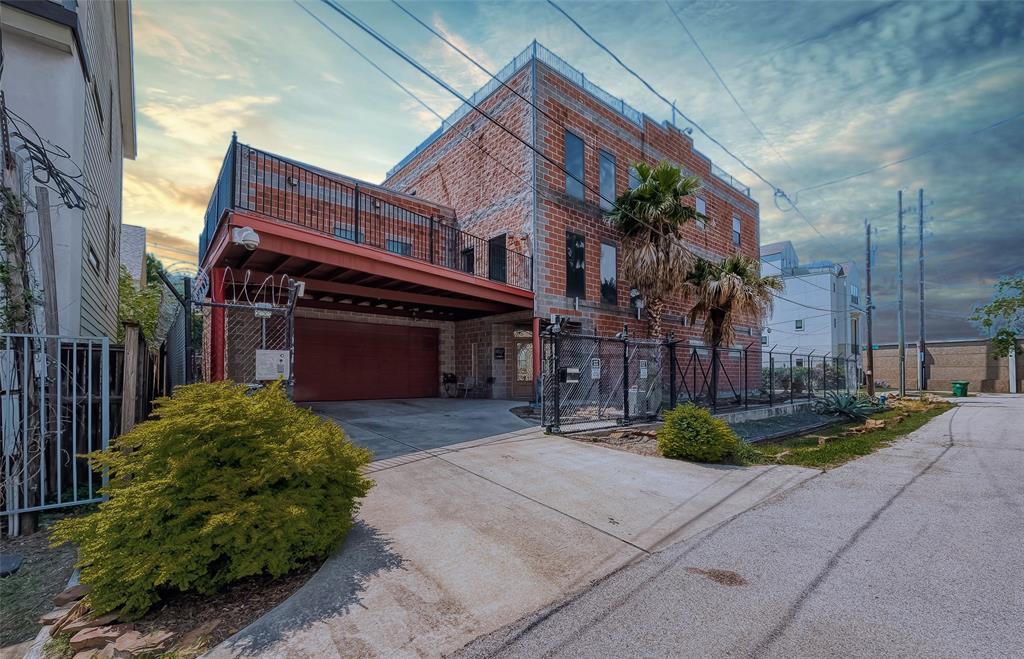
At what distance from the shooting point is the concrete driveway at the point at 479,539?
2.70m

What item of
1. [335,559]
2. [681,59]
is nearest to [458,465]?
[335,559]

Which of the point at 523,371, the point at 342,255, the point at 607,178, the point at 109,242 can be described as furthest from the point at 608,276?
the point at 109,242

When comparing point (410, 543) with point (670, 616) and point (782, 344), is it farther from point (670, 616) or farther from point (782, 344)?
point (782, 344)

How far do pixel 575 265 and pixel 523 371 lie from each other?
13.0 ft

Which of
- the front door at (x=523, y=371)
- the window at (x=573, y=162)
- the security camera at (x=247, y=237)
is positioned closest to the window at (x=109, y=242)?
the security camera at (x=247, y=237)

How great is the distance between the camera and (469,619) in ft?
9.32

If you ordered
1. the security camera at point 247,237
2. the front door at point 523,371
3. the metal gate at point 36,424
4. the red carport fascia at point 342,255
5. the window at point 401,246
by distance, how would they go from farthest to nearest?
the front door at point 523,371, the window at point 401,246, the red carport fascia at point 342,255, the security camera at point 247,237, the metal gate at point 36,424

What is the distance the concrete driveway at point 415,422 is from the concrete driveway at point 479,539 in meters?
0.96

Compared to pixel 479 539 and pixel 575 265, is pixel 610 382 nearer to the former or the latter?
pixel 575 265

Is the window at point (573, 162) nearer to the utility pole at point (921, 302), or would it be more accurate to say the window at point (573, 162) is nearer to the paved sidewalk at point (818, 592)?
the paved sidewalk at point (818, 592)

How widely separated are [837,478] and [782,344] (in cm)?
3607

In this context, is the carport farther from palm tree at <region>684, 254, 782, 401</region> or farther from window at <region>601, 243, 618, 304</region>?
palm tree at <region>684, 254, 782, 401</region>

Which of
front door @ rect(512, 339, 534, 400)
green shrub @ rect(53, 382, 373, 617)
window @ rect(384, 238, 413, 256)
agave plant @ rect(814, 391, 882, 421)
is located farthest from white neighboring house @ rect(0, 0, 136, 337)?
agave plant @ rect(814, 391, 882, 421)

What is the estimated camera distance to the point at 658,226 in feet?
48.5
